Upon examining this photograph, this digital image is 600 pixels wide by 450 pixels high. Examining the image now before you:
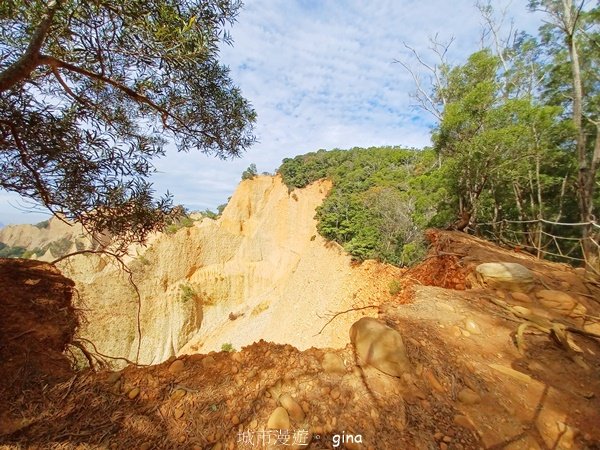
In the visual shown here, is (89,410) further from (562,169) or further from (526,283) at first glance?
(562,169)

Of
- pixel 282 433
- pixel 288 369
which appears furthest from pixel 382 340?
pixel 282 433

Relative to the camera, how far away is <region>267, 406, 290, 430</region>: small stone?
1762mm

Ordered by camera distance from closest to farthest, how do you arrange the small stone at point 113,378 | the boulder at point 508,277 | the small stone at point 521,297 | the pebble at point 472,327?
the small stone at point 113,378
the pebble at point 472,327
the small stone at point 521,297
the boulder at point 508,277

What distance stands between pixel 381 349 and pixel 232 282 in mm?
16728

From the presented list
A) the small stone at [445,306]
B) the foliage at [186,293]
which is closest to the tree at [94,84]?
the small stone at [445,306]

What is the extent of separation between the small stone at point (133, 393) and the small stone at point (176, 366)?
260 mm

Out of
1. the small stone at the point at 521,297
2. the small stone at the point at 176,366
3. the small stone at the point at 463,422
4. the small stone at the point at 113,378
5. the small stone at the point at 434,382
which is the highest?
the small stone at the point at 521,297

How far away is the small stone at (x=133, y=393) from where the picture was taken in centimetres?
181

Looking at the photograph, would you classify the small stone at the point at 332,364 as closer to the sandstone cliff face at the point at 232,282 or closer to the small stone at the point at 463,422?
the small stone at the point at 463,422

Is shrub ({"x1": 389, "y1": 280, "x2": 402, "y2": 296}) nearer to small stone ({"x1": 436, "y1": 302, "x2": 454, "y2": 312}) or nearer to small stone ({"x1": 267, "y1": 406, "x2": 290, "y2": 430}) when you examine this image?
small stone ({"x1": 436, "y1": 302, "x2": 454, "y2": 312})

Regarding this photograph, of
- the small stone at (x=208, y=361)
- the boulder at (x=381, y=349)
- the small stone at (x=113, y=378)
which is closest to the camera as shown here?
the small stone at (x=113, y=378)

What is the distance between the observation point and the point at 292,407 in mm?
1892

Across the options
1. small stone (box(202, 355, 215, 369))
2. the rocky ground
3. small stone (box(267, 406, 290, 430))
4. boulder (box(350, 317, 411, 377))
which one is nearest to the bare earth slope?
the rocky ground

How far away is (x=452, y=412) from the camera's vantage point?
6.63ft
